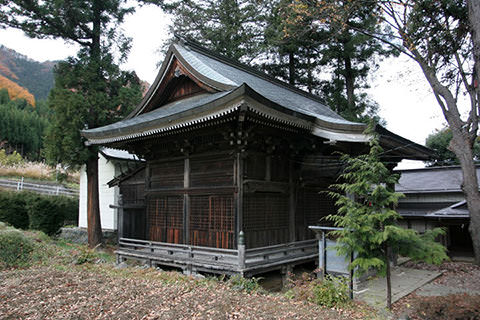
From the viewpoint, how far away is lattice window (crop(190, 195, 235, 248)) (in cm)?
1046

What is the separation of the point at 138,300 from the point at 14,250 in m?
7.38

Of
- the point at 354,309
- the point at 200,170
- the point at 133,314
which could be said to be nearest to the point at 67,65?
the point at 200,170

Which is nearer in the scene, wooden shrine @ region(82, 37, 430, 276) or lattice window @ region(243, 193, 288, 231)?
wooden shrine @ region(82, 37, 430, 276)

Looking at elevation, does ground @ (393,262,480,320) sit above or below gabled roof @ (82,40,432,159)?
below

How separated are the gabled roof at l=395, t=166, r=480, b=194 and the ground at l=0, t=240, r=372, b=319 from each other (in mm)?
13133

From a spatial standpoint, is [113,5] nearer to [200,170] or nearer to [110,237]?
[200,170]

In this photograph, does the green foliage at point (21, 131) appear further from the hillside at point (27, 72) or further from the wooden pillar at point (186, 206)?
the wooden pillar at point (186, 206)

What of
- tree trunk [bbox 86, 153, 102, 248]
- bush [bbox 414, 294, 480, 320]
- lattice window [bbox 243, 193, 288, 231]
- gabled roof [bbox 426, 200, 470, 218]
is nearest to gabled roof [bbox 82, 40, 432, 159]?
lattice window [bbox 243, 193, 288, 231]

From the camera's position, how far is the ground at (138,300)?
6391 millimetres

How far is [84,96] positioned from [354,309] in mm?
14807

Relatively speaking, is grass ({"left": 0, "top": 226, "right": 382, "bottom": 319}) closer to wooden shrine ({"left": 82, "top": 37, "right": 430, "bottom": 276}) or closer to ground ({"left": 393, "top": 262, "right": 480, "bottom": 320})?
ground ({"left": 393, "top": 262, "right": 480, "bottom": 320})

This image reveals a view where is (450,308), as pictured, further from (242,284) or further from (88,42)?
(88,42)

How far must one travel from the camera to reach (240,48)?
2420cm

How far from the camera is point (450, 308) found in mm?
5691
